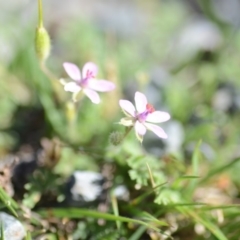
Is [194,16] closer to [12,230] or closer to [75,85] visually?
[75,85]

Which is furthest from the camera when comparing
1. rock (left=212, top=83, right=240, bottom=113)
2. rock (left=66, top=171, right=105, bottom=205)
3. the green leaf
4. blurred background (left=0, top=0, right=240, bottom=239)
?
rock (left=212, top=83, right=240, bottom=113)

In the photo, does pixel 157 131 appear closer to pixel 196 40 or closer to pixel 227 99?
pixel 227 99

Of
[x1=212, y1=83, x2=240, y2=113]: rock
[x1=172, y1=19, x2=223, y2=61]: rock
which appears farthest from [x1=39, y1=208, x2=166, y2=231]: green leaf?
[x1=172, y1=19, x2=223, y2=61]: rock

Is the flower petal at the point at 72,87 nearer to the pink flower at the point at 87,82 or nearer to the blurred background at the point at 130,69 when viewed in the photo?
the pink flower at the point at 87,82

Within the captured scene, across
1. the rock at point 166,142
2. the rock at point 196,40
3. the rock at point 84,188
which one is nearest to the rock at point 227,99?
the rock at point 166,142

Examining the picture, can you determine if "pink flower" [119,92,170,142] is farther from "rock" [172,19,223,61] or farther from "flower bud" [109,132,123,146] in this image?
"rock" [172,19,223,61]

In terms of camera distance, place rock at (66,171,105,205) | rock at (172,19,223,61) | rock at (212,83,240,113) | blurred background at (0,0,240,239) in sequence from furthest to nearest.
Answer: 1. rock at (172,19,223,61)
2. rock at (212,83,240,113)
3. blurred background at (0,0,240,239)
4. rock at (66,171,105,205)
